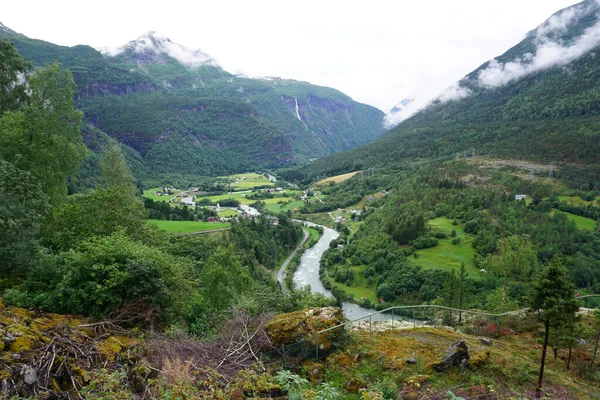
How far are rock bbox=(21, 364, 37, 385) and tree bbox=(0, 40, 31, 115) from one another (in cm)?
2178

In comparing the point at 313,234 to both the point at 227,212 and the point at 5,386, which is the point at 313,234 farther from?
the point at 5,386

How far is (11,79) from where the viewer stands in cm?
Result: 2255

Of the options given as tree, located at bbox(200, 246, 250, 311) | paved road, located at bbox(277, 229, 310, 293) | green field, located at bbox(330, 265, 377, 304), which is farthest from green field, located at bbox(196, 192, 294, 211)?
tree, located at bbox(200, 246, 250, 311)

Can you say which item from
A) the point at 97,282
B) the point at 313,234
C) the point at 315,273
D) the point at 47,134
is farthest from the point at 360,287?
the point at 97,282

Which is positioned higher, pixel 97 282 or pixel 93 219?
pixel 93 219

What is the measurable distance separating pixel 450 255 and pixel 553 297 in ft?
218

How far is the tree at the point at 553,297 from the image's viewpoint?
1204 centimetres

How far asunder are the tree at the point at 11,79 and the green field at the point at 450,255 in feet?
229

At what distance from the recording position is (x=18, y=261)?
13.5 metres

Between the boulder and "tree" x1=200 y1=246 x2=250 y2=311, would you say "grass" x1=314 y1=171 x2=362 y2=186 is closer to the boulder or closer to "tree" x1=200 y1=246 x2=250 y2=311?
"tree" x1=200 y1=246 x2=250 y2=311

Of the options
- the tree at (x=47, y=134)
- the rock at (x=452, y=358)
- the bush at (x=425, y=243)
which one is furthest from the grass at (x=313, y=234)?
the rock at (x=452, y=358)

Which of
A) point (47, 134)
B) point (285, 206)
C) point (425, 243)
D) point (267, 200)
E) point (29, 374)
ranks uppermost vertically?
point (47, 134)

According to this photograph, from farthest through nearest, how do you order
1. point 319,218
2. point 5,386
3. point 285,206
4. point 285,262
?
point 285,206, point 319,218, point 285,262, point 5,386

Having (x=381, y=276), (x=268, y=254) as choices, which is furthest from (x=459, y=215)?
(x=268, y=254)
